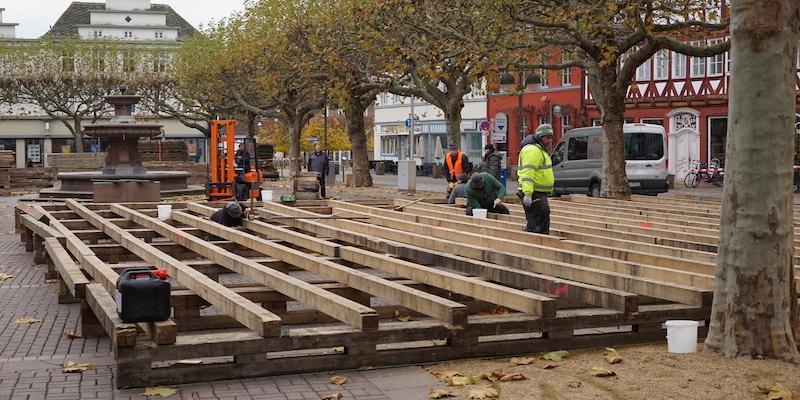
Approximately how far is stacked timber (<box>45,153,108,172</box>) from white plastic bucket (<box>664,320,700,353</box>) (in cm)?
4015

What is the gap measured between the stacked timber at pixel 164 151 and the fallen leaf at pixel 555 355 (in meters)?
42.0

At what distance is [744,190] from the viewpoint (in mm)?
7645

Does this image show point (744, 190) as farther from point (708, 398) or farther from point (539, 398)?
point (539, 398)

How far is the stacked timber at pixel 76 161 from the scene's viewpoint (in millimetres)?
45438

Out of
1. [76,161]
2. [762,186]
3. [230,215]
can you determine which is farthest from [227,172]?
[76,161]

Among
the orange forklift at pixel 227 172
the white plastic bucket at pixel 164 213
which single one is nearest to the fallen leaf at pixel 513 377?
the white plastic bucket at pixel 164 213

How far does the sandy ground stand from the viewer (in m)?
6.66

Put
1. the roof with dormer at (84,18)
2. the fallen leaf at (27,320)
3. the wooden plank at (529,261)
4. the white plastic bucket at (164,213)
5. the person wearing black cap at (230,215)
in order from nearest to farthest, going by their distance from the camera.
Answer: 1. the wooden plank at (529,261)
2. the fallen leaf at (27,320)
3. the person wearing black cap at (230,215)
4. the white plastic bucket at (164,213)
5. the roof with dormer at (84,18)

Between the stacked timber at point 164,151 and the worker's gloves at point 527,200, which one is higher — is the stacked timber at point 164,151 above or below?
above

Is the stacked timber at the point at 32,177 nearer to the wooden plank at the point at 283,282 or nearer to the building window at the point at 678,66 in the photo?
the building window at the point at 678,66

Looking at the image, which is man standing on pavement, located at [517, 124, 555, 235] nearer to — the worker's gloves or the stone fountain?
the worker's gloves

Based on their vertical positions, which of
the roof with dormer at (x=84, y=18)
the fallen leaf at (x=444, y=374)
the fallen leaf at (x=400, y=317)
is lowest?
the fallen leaf at (x=444, y=374)

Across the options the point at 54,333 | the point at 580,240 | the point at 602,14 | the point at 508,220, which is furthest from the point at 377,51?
the point at 54,333

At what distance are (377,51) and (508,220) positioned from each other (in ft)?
47.7
